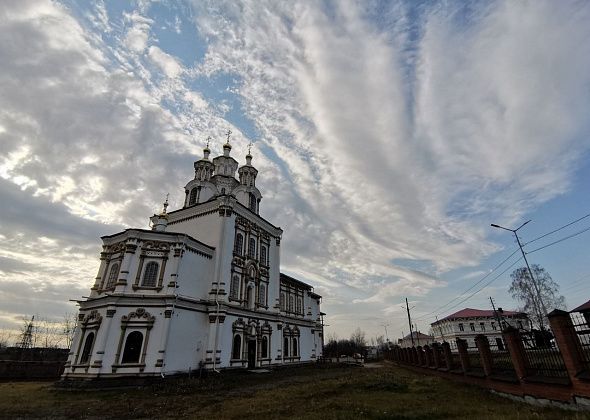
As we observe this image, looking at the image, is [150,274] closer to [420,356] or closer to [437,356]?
[437,356]

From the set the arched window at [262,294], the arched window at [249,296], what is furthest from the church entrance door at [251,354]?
the arched window at [262,294]

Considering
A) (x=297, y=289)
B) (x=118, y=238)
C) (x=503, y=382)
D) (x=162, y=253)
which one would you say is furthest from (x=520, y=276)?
(x=118, y=238)

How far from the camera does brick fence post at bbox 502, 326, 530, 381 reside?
1037 centimetres

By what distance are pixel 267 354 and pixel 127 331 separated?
1399cm

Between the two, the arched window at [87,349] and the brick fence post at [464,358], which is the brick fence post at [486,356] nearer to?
the brick fence post at [464,358]

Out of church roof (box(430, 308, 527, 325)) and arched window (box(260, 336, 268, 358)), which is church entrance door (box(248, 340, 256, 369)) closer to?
arched window (box(260, 336, 268, 358))

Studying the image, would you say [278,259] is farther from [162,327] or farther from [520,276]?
[520,276]

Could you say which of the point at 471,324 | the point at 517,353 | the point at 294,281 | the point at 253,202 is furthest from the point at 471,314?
the point at 517,353

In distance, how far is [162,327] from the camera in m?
21.1

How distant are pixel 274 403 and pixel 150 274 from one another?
14.4 meters

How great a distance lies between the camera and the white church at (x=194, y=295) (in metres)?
20.5

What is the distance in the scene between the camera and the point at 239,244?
29312 millimetres

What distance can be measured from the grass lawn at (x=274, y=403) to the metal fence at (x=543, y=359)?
1336 mm

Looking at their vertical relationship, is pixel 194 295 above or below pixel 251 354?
above
